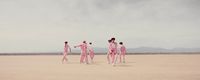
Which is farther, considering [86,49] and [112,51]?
[86,49]
